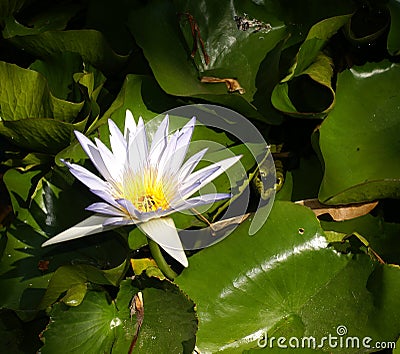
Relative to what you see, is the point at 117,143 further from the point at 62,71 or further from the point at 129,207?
the point at 62,71

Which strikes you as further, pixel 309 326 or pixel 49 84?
pixel 49 84

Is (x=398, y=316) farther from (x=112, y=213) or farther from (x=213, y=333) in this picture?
(x=112, y=213)

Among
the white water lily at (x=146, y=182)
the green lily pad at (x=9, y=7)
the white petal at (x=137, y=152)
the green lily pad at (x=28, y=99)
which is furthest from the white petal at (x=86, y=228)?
the green lily pad at (x=9, y=7)

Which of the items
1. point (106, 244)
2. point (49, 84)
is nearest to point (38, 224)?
point (106, 244)

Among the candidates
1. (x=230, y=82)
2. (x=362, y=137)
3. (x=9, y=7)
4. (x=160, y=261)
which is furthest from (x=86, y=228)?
(x=9, y=7)

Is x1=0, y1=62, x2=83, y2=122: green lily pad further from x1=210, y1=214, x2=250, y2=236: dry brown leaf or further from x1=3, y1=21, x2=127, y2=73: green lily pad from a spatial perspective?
x1=210, y1=214, x2=250, y2=236: dry brown leaf

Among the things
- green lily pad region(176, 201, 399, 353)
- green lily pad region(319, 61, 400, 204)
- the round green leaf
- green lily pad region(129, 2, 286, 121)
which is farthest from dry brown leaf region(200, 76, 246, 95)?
the round green leaf
